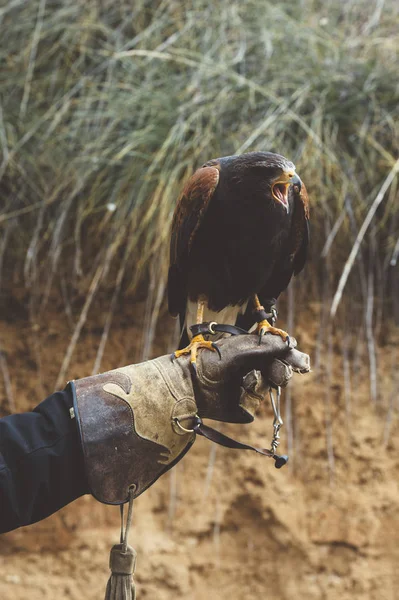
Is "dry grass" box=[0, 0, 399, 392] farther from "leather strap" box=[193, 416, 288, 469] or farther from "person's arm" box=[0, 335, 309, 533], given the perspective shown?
"leather strap" box=[193, 416, 288, 469]

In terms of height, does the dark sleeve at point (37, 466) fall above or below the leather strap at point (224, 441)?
below

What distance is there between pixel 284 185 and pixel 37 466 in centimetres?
91

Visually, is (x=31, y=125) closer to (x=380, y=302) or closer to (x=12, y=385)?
(x=12, y=385)

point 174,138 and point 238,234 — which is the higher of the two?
point 174,138

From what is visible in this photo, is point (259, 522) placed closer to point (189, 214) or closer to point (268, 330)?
point (268, 330)

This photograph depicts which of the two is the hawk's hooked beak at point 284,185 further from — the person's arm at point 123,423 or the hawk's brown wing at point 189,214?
the person's arm at point 123,423

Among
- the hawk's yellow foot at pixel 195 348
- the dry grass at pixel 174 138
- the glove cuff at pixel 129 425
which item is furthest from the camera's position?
the dry grass at pixel 174 138

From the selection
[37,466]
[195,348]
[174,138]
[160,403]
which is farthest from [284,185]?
[174,138]

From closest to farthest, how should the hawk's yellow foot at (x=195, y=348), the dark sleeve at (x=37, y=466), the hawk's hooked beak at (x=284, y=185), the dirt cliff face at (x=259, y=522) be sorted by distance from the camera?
the dark sleeve at (x=37, y=466)
the hawk's yellow foot at (x=195, y=348)
the hawk's hooked beak at (x=284, y=185)
the dirt cliff face at (x=259, y=522)

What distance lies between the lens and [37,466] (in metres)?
1.23

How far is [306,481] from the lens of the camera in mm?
2871

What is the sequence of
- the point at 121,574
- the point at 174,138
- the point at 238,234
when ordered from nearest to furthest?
the point at 121,574, the point at 238,234, the point at 174,138

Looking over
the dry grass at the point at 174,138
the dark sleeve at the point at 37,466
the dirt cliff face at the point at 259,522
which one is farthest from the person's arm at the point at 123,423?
the dirt cliff face at the point at 259,522

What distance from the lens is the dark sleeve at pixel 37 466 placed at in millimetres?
1216
